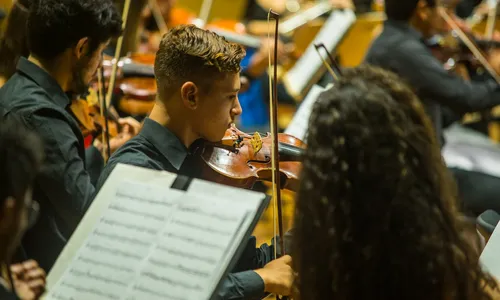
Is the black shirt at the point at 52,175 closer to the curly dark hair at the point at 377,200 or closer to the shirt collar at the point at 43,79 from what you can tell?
the shirt collar at the point at 43,79

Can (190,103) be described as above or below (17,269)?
above

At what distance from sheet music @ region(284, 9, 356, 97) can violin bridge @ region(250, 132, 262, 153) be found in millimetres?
1042

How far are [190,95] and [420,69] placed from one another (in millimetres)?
1559

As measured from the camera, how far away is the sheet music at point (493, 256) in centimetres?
160

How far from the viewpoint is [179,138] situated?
1945 millimetres

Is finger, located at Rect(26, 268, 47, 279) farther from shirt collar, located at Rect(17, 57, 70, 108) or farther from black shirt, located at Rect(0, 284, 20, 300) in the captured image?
shirt collar, located at Rect(17, 57, 70, 108)

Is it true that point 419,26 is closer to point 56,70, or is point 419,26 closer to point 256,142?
point 256,142

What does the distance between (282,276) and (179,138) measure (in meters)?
0.48

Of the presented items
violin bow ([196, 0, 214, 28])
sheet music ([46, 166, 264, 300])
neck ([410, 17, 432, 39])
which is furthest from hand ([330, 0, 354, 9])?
sheet music ([46, 166, 264, 300])

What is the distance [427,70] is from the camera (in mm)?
3242

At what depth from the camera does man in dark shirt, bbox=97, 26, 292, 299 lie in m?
1.92

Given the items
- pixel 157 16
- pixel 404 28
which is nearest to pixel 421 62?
pixel 404 28

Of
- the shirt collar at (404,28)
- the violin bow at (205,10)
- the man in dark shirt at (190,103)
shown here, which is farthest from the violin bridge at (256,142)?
the violin bow at (205,10)

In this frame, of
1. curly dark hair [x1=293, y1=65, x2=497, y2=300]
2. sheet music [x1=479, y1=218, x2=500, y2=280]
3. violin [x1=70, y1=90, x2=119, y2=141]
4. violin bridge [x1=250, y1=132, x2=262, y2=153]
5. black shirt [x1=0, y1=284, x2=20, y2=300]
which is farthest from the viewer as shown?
violin [x1=70, y1=90, x2=119, y2=141]
